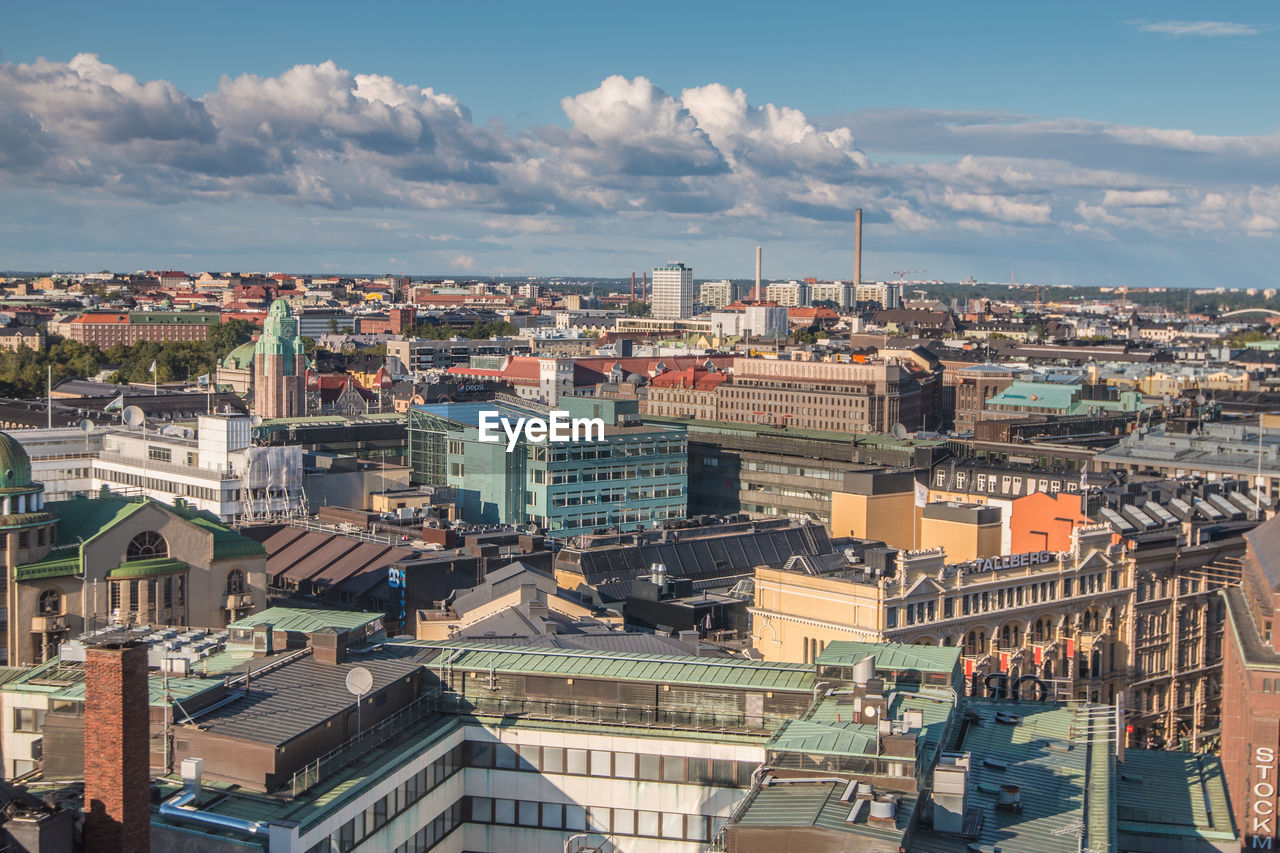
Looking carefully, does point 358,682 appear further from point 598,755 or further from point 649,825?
point 649,825

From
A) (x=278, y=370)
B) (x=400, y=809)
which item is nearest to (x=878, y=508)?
(x=400, y=809)

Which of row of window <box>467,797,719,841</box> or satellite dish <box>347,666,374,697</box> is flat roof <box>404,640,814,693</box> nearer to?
row of window <box>467,797,719,841</box>

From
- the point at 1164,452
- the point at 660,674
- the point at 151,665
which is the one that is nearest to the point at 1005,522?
the point at 1164,452

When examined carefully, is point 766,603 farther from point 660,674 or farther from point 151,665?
point 151,665

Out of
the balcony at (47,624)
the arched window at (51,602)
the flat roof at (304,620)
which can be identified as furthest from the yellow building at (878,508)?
the flat roof at (304,620)

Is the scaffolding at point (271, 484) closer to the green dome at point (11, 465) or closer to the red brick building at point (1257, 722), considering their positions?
the green dome at point (11, 465)

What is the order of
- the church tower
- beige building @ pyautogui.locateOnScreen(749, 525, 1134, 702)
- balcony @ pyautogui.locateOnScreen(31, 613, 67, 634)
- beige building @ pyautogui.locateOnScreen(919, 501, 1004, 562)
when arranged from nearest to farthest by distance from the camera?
balcony @ pyautogui.locateOnScreen(31, 613, 67, 634) < beige building @ pyautogui.locateOnScreen(749, 525, 1134, 702) < beige building @ pyautogui.locateOnScreen(919, 501, 1004, 562) < the church tower

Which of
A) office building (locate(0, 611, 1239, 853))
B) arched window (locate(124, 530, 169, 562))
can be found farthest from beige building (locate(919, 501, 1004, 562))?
arched window (locate(124, 530, 169, 562))
